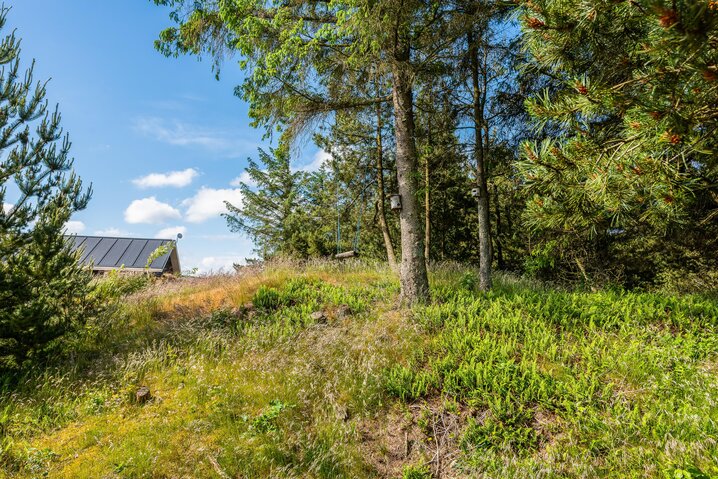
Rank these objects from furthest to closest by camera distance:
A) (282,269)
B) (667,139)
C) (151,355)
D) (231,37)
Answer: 1. (282,269)
2. (231,37)
3. (151,355)
4. (667,139)

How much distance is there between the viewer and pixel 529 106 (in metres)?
3.67

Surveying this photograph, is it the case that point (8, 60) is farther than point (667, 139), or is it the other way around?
point (8, 60)

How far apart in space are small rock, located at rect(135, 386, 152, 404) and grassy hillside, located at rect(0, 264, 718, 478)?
54 millimetres

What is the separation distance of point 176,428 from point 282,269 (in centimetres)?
613

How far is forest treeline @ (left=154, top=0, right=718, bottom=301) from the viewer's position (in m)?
3.12

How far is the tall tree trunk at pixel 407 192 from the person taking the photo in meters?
6.26

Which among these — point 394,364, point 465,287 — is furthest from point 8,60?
point 465,287

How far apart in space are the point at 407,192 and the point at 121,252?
64.0 feet

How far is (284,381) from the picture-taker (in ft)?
14.7

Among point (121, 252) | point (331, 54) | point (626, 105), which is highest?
point (331, 54)

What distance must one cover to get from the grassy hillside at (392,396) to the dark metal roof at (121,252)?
14.5 meters

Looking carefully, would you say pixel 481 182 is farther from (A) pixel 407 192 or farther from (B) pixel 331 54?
(B) pixel 331 54

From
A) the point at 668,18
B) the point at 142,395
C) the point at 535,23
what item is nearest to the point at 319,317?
the point at 142,395

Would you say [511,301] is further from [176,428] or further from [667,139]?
[176,428]
